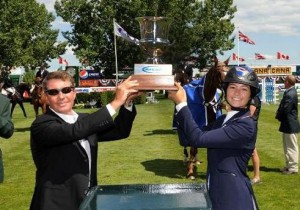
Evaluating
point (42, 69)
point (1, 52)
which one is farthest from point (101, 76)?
point (42, 69)

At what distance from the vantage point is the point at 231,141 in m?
3.61

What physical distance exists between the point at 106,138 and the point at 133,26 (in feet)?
169

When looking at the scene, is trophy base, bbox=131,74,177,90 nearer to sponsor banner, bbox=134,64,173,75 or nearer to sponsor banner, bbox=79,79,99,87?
sponsor banner, bbox=134,64,173,75

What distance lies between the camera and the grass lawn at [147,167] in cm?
895

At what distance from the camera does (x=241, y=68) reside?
388 centimetres

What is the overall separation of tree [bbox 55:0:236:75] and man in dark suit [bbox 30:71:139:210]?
4976cm

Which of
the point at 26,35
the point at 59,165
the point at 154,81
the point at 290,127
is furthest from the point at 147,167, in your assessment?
the point at 26,35

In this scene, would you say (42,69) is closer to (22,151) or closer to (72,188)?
(22,151)

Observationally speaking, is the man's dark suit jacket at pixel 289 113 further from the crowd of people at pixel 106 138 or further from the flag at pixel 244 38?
the flag at pixel 244 38

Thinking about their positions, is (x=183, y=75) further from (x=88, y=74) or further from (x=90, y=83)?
(x=88, y=74)

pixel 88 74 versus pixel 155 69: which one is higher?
pixel 155 69

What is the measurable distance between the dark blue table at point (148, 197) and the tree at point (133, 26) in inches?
1978

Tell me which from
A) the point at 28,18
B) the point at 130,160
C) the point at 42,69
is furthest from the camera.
Result: the point at 28,18

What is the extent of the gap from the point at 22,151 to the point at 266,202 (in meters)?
8.10
